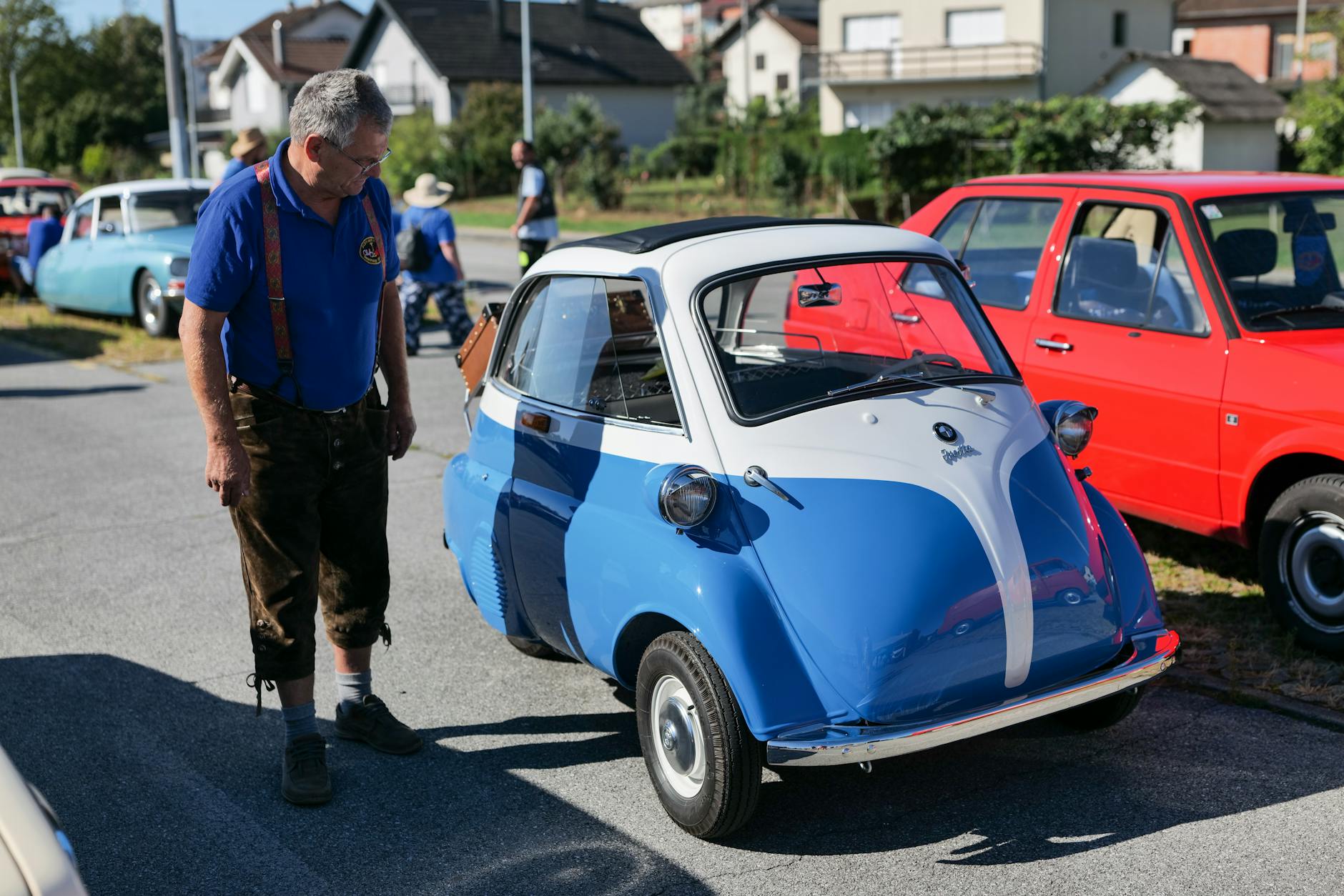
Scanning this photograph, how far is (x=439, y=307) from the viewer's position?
45.1 feet

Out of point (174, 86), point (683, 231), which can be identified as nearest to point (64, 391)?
point (174, 86)

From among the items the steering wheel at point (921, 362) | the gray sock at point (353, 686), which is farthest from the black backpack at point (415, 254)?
the steering wheel at point (921, 362)

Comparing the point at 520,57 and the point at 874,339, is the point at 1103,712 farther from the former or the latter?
the point at 520,57

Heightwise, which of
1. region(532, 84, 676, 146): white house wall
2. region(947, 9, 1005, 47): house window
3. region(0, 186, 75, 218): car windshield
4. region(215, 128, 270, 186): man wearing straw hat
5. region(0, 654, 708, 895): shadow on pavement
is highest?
region(947, 9, 1005, 47): house window

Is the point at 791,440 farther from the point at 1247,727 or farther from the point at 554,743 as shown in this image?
the point at 1247,727

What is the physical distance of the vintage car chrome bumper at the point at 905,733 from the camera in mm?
3674

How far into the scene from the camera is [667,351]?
440 cm

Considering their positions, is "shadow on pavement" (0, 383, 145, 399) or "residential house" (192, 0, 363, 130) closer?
"shadow on pavement" (0, 383, 145, 399)

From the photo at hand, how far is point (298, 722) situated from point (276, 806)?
27 centimetres

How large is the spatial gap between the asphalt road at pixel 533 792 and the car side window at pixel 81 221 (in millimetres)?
10955

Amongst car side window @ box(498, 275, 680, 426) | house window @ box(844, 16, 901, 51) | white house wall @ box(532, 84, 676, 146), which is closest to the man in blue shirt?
car side window @ box(498, 275, 680, 426)

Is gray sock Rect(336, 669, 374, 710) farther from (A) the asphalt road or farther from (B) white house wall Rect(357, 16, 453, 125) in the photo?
(B) white house wall Rect(357, 16, 453, 125)

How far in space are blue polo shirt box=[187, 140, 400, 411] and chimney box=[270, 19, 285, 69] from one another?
2713 inches

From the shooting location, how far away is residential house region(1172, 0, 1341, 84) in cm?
6172
